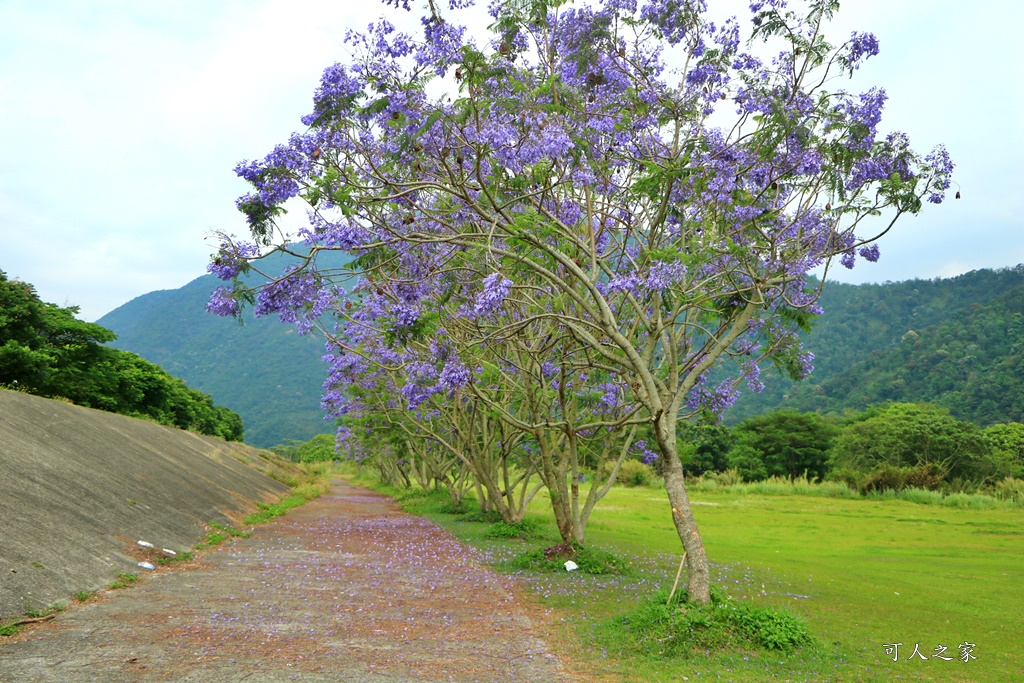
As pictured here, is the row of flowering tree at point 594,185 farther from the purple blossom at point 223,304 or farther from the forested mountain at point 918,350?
the forested mountain at point 918,350

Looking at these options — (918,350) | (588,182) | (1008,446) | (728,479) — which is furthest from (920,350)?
(588,182)

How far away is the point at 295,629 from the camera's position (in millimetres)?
9969

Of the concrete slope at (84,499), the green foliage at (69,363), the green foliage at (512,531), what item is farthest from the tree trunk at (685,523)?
the green foliage at (69,363)

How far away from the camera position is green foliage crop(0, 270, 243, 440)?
26.5 metres

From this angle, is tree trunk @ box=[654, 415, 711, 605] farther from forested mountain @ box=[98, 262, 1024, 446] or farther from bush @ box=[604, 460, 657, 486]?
bush @ box=[604, 460, 657, 486]

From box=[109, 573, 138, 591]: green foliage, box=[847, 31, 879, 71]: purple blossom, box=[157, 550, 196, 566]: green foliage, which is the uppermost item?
box=[847, 31, 879, 71]: purple blossom

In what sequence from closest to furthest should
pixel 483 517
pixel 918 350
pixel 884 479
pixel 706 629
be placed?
pixel 706 629
pixel 483 517
pixel 884 479
pixel 918 350

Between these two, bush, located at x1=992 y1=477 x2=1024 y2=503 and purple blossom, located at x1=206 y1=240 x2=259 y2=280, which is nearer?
purple blossom, located at x1=206 y1=240 x2=259 y2=280

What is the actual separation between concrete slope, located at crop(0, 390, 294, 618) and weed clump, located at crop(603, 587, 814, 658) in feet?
27.8

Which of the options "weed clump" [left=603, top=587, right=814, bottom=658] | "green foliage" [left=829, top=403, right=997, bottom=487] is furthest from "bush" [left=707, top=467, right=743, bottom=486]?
"weed clump" [left=603, top=587, right=814, bottom=658]

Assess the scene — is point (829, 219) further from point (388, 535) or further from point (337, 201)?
point (388, 535)

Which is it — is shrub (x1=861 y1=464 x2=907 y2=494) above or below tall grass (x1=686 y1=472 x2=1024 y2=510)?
above

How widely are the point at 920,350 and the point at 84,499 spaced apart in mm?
81828

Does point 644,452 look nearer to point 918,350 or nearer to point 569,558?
point 569,558
